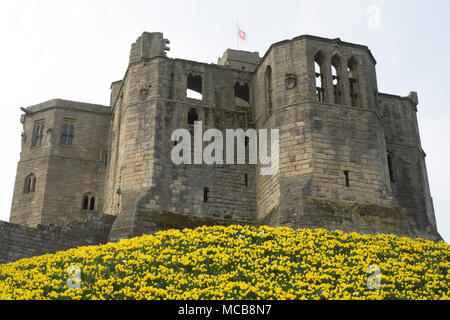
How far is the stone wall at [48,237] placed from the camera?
85.3ft

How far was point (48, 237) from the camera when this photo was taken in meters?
27.2

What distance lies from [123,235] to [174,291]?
11590 millimetres

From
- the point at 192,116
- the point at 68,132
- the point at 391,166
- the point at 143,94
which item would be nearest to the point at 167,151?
the point at 192,116

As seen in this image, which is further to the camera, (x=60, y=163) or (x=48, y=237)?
(x=60, y=163)

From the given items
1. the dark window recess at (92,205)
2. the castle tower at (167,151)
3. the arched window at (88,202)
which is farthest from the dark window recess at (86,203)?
the castle tower at (167,151)

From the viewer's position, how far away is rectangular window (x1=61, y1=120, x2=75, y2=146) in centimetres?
3769

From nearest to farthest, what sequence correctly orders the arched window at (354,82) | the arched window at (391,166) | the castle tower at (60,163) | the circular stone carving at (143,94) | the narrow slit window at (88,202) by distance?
the arched window at (354,82)
the circular stone carving at (143,94)
the arched window at (391,166)
the castle tower at (60,163)
the narrow slit window at (88,202)

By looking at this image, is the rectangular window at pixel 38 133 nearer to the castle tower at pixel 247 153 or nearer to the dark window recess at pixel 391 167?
the castle tower at pixel 247 153

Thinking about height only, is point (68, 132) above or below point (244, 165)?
above

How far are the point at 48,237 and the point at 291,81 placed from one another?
13.6 meters

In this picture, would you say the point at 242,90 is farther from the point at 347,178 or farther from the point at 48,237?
the point at 48,237

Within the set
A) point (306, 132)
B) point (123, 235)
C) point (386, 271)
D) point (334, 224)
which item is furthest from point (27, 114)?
point (386, 271)

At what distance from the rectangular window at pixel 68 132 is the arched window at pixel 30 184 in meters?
2.76
